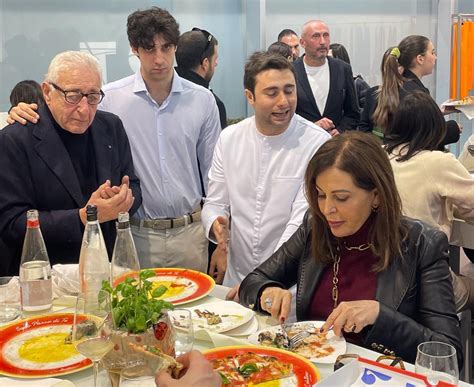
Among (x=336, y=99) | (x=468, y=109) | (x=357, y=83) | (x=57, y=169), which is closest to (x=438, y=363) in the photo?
(x=57, y=169)

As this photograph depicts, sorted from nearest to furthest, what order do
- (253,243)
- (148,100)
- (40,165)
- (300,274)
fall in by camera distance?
(300,274) < (40,165) < (253,243) < (148,100)

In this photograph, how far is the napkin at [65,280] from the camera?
7.47 feet

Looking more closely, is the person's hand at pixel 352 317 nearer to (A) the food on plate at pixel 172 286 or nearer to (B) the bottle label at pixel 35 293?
(A) the food on plate at pixel 172 286

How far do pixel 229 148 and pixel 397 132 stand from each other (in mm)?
972

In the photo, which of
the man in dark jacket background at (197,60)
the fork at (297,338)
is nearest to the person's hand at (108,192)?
the fork at (297,338)

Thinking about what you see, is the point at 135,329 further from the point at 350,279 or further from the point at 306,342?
the point at 350,279

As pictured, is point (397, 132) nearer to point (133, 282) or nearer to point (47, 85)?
point (47, 85)

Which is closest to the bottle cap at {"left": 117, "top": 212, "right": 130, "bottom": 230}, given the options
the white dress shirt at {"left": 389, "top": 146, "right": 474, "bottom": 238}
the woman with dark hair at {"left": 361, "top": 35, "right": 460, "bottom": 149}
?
the white dress shirt at {"left": 389, "top": 146, "right": 474, "bottom": 238}

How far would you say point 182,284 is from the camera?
2.33 meters

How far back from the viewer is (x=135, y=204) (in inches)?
116

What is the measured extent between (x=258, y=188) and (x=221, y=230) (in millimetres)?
263

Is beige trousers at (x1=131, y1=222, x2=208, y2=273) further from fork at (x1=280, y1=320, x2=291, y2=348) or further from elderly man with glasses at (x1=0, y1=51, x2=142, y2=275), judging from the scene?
fork at (x1=280, y1=320, x2=291, y2=348)

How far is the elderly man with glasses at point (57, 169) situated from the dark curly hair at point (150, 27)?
623mm

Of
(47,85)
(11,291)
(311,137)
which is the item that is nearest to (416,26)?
(311,137)
